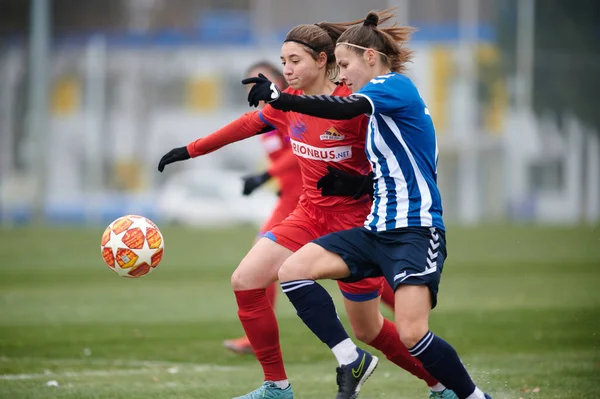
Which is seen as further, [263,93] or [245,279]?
[245,279]

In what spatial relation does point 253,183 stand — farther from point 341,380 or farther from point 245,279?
point 341,380

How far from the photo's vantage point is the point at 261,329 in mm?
5742

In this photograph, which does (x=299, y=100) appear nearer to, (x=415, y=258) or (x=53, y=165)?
(x=415, y=258)

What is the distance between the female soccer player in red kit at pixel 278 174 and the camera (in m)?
8.05

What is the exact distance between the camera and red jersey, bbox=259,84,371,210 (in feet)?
18.6

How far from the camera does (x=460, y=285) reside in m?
13.9

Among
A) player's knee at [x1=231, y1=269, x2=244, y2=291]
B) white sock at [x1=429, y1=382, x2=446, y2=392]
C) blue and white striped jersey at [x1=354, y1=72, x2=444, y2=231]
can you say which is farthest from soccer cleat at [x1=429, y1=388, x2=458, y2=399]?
player's knee at [x1=231, y1=269, x2=244, y2=291]

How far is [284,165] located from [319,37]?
267cm

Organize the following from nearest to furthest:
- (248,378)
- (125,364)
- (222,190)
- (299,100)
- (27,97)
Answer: (299,100), (248,378), (125,364), (222,190), (27,97)

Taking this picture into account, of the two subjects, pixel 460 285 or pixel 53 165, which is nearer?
pixel 460 285

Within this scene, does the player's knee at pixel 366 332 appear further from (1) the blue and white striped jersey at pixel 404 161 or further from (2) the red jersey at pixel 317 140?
(1) the blue and white striped jersey at pixel 404 161

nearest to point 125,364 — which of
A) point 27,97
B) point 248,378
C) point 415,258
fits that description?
point 248,378

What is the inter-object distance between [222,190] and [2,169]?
9.51 m

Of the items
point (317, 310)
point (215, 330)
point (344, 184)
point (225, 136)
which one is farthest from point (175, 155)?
point (215, 330)
